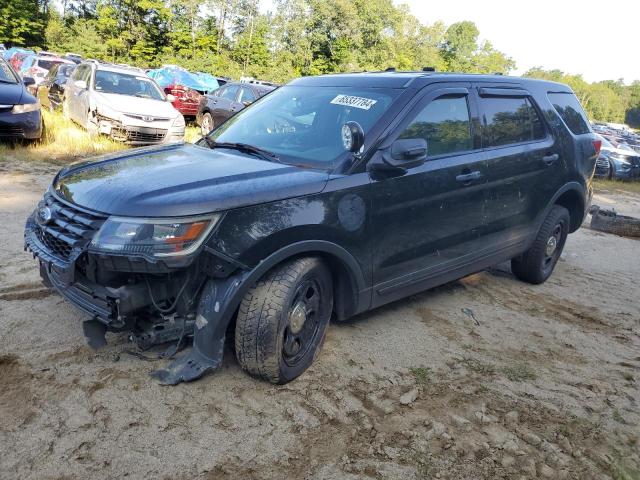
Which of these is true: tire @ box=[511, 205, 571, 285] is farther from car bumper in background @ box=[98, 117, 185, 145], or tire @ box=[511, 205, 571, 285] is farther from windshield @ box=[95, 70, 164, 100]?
windshield @ box=[95, 70, 164, 100]

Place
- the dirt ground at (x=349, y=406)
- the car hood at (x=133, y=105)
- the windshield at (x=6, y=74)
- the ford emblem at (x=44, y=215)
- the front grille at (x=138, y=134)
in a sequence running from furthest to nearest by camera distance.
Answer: the car hood at (x=133, y=105), the front grille at (x=138, y=134), the windshield at (x=6, y=74), the ford emblem at (x=44, y=215), the dirt ground at (x=349, y=406)

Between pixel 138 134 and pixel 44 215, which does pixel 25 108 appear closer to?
pixel 138 134

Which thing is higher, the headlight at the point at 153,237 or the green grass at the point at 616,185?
the headlight at the point at 153,237

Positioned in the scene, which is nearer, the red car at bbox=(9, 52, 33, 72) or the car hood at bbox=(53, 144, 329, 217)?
the car hood at bbox=(53, 144, 329, 217)

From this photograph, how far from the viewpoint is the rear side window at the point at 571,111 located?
5.33m

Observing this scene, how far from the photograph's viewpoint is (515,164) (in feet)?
15.1

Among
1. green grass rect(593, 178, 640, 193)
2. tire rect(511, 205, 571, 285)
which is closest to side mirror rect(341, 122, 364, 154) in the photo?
tire rect(511, 205, 571, 285)

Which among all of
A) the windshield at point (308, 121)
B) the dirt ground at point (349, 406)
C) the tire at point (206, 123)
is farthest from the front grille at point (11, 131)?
the windshield at point (308, 121)

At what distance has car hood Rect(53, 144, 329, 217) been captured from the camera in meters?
2.81

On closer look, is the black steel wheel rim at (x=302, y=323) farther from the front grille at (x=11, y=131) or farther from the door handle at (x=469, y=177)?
the front grille at (x=11, y=131)

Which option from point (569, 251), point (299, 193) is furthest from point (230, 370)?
point (569, 251)

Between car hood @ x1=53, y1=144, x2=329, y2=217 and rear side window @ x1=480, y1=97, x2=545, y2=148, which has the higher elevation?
rear side window @ x1=480, y1=97, x2=545, y2=148

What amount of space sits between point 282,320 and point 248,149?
1322mm

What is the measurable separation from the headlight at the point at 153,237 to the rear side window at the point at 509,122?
258 cm
